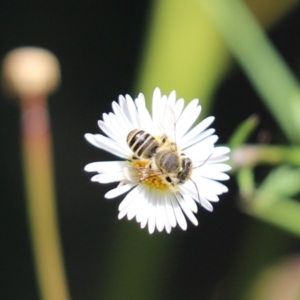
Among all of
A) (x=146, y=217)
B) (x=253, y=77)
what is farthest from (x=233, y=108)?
(x=146, y=217)

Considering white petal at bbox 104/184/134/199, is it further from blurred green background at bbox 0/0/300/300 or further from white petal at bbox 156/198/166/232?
blurred green background at bbox 0/0/300/300

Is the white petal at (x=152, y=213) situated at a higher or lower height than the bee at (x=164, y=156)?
lower

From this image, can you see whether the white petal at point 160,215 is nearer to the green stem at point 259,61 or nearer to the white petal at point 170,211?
the white petal at point 170,211

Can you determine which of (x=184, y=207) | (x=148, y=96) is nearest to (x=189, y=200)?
(x=184, y=207)

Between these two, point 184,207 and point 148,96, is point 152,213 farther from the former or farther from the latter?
point 148,96

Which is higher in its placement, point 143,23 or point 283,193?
point 143,23

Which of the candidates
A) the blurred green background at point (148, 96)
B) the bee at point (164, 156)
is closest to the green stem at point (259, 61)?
the blurred green background at point (148, 96)

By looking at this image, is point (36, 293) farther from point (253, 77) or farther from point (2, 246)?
point (253, 77)
